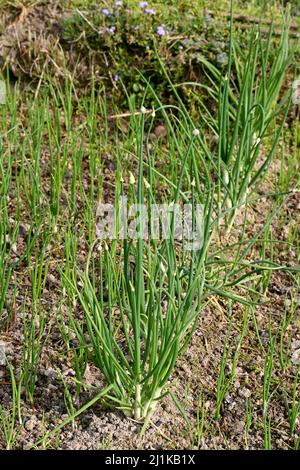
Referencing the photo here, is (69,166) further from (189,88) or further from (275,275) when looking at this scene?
(275,275)

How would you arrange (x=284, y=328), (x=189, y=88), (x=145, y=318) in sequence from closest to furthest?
(x=145, y=318), (x=284, y=328), (x=189, y=88)

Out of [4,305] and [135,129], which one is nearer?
[4,305]

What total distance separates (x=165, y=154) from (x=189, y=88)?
1.54 feet

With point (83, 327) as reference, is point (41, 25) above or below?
above

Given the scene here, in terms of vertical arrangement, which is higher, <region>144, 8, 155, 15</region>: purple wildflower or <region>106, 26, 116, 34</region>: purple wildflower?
<region>144, 8, 155, 15</region>: purple wildflower

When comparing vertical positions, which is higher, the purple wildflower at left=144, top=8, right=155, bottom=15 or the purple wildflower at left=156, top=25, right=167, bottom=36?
the purple wildflower at left=144, top=8, right=155, bottom=15

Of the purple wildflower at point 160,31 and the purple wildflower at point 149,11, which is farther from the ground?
the purple wildflower at point 149,11

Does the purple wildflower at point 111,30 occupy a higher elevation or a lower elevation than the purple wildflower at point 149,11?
lower

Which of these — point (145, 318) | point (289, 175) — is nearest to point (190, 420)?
point (145, 318)

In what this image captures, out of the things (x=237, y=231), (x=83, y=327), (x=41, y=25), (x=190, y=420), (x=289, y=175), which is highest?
(x=41, y=25)

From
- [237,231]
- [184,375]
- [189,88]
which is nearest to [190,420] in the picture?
[184,375]

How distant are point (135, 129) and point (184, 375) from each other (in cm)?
109

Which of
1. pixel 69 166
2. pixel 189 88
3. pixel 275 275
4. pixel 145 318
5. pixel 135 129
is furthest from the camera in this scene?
pixel 189 88

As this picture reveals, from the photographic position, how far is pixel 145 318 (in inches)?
88.0
